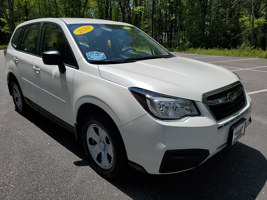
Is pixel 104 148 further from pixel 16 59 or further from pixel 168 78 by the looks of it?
pixel 16 59

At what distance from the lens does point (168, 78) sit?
2211mm

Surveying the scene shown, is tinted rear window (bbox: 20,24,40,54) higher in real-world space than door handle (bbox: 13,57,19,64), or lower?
higher

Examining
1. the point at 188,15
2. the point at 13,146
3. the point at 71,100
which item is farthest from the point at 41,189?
the point at 188,15

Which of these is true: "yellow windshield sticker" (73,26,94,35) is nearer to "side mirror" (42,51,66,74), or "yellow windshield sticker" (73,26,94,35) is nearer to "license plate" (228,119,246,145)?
"side mirror" (42,51,66,74)

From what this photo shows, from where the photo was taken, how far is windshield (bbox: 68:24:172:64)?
2701 mm

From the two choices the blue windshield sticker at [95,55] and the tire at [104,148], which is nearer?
the tire at [104,148]

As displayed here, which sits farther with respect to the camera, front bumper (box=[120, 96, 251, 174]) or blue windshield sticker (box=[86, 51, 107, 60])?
blue windshield sticker (box=[86, 51, 107, 60])

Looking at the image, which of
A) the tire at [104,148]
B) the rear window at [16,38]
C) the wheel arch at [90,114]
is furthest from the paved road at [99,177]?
the rear window at [16,38]

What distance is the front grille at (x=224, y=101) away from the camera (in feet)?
6.87

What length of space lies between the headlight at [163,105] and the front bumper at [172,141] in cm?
6

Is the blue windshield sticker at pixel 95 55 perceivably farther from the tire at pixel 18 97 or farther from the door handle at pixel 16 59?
the tire at pixel 18 97

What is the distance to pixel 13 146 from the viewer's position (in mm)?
3242

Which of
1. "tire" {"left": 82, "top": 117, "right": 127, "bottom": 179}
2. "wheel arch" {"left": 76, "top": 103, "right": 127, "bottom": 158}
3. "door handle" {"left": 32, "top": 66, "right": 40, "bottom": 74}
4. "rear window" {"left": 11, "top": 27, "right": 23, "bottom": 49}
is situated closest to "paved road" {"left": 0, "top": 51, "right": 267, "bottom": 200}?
"tire" {"left": 82, "top": 117, "right": 127, "bottom": 179}

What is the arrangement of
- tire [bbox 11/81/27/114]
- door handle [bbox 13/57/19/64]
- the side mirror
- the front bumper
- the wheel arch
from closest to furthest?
the front bumper
the wheel arch
the side mirror
door handle [bbox 13/57/19/64]
tire [bbox 11/81/27/114]
